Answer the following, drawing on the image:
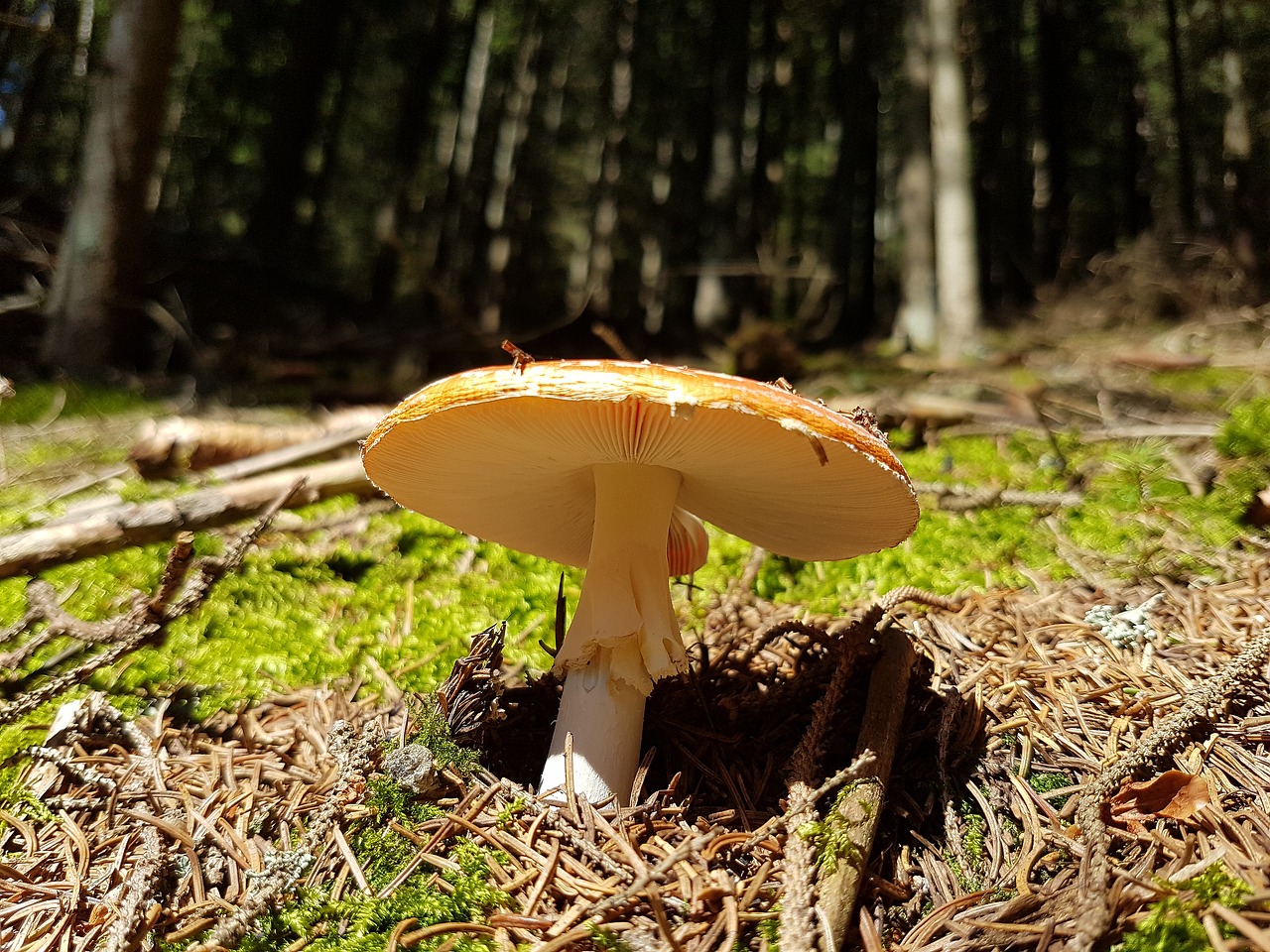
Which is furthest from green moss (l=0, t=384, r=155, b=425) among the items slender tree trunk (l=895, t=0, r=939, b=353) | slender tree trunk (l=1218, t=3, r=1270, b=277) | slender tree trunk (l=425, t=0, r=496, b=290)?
slender tree trunk (l=1218, t=3, r=1270, b=277)

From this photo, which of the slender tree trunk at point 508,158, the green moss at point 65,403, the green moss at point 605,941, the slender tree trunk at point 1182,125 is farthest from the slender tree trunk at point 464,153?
the green moss at point 605,941

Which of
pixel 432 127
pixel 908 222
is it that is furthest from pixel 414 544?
pixel 432 127

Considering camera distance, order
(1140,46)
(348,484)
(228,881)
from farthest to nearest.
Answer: (1140,46)
(348,484)
(228,881)

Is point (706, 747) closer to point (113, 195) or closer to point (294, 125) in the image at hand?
point (113, 195)

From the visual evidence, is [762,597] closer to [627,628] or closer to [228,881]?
[627,628]

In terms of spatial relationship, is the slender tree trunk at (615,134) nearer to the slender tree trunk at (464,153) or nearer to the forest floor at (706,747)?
the slender tree trunk at (464,153)

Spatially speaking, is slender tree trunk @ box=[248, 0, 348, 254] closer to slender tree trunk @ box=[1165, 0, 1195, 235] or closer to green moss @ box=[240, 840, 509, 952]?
green moss @ box=[240, 840, 509, 952]

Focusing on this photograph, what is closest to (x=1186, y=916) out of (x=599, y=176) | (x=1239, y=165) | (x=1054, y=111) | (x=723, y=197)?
(x=723, y=197)
